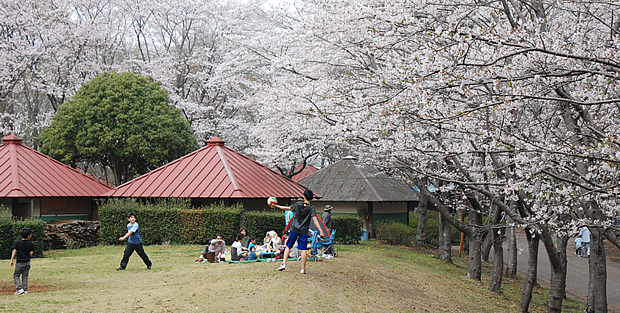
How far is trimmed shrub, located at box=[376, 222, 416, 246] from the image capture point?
25.0 m

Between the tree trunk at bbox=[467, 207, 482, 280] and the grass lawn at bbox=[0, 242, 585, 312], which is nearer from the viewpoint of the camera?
the grass lawn at bbox=[0, 242, 585, 312]

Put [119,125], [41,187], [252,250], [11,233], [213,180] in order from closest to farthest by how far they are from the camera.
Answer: [252,250], [11,233], [41,187], [213,180], [119,125]

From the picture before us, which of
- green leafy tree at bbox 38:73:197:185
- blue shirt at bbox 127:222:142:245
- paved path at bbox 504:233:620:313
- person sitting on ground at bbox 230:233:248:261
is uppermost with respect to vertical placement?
green leafy tree at bbox 38:73:197:185

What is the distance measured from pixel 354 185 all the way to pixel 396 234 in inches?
159

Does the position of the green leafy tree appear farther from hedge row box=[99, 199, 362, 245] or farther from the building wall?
hedge row box=[99, 199, 362, 245]

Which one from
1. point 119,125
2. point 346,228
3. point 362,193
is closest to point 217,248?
point 346,228

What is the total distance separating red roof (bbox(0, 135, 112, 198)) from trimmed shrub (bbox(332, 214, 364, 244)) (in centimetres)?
1016

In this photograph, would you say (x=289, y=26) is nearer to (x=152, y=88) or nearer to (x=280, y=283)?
(x=152, y=88)

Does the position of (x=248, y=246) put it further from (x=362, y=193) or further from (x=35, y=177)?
(x=362, y=193)

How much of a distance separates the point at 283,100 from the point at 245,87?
54.0 feet

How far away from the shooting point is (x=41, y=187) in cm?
2023

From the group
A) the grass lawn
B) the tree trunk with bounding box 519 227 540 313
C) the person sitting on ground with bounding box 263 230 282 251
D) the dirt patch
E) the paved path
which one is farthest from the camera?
the paved path

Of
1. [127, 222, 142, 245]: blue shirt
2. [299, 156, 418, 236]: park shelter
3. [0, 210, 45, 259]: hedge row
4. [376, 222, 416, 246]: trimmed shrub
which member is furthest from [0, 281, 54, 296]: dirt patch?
[299, 156, 418, 236]: park shelter

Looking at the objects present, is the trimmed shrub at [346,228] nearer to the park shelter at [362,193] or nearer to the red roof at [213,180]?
the red roof at [213,180]
